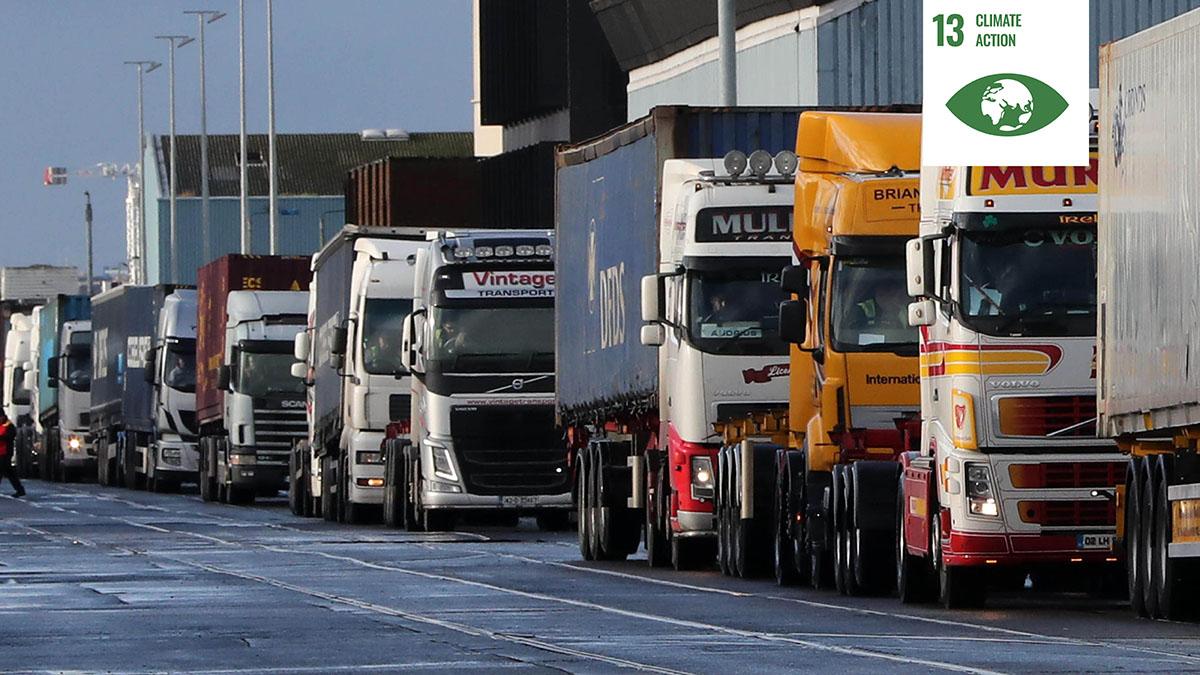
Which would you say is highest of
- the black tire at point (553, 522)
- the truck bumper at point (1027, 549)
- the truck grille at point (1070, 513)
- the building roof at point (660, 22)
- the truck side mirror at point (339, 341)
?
the building roof at point (660, 22)

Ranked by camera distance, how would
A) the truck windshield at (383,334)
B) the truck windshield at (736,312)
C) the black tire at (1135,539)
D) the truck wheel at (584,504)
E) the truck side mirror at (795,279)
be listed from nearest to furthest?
the black tire at (1135,539)
the truck side mirror at (795,279)
the truck windshield at (736,312)
the truck wheel at (584,504)
the truck windshield at (383,334)

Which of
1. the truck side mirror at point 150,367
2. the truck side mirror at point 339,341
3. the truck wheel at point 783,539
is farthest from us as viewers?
the truck side mirror at point 150,367

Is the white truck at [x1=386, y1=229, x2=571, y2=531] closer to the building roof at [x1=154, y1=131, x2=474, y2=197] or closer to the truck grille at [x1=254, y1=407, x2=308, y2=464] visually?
the truck grille at [x1=254, y1=407, x2=308, y2=464]

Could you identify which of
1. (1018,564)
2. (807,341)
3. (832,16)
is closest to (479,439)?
(807,341)

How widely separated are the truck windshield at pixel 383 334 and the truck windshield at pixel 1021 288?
2026 cm

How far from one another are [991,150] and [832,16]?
38165mm

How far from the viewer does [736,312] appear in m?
26.7

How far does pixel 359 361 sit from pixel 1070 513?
21.0m

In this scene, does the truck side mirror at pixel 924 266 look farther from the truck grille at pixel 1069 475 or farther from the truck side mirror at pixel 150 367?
the truck side mirror at pixel 150 367

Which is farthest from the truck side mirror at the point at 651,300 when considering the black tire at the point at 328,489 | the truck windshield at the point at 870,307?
the black tire at the point at 328,489

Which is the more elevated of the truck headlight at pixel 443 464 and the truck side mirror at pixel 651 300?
the truck side mirror at pixel 651 300

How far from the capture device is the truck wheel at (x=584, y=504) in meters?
31.1

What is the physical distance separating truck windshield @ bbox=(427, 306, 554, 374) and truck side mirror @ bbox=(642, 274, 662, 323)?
33.1ft

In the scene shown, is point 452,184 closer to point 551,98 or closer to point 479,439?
point 551,98
